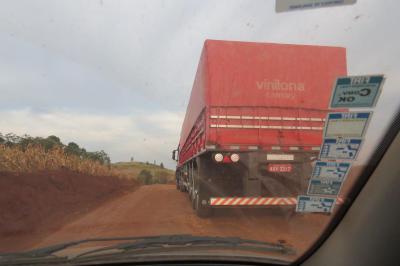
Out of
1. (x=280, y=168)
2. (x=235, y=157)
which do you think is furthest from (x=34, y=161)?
(x=280, y=168)

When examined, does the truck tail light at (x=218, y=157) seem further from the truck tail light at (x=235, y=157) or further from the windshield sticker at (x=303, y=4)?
the windshield sticker at (x=303, y=4)

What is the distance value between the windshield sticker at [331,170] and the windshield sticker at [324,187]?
4 centimetres

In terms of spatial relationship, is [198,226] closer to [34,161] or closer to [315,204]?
[315,204]

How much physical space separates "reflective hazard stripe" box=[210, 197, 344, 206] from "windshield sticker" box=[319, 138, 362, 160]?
3.87 meters

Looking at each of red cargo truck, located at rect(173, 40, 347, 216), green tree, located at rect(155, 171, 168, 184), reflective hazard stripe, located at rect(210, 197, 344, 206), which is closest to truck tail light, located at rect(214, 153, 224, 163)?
red cargo truck, located at rect(173, 40, 347, 216)

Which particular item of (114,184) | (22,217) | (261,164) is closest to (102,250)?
(261,164)

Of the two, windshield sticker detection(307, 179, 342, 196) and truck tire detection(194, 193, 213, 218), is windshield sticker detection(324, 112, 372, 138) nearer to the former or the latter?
windshield sticker detection(307, 179, 342, 196)

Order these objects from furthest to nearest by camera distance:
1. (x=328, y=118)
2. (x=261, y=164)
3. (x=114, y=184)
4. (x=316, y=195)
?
1. (x=114, y=184)
2. (x=261, y=164)
3. (x=316, y=195)
4. (x=328, y=118)

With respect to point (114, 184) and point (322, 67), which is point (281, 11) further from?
point (114, 184)

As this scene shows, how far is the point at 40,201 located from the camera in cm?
1291

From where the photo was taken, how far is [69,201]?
1473 cm

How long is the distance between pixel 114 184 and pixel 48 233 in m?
14.9

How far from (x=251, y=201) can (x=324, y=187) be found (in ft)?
15.0

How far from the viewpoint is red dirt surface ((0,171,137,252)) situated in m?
7.89
